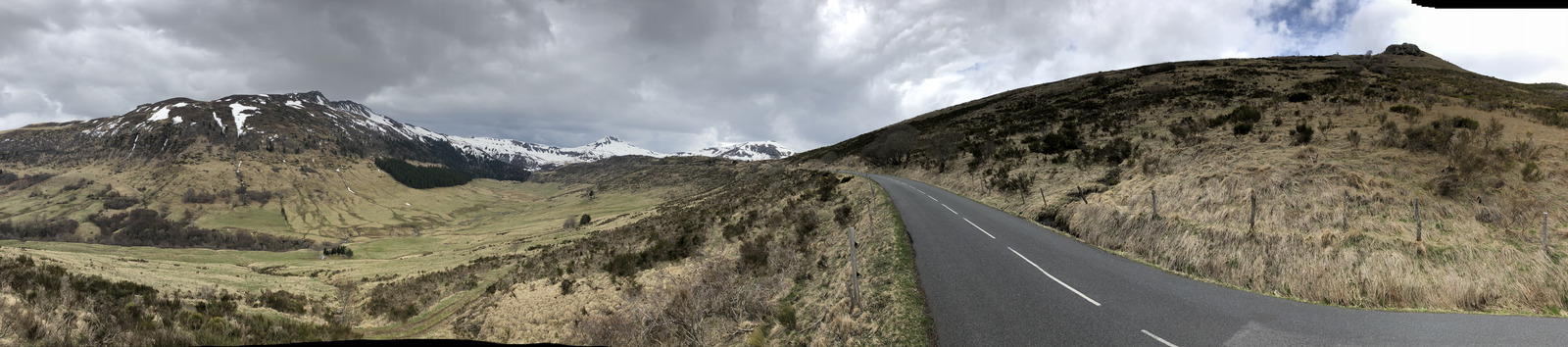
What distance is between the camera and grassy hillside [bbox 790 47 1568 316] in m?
10.3

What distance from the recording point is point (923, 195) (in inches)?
1120

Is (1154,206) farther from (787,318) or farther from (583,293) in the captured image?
(583,293)

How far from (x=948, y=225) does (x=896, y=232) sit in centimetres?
274

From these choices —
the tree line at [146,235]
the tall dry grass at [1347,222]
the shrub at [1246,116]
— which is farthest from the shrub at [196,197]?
the shrub at [1246,116]

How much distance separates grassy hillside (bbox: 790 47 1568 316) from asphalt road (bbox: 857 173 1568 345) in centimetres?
110

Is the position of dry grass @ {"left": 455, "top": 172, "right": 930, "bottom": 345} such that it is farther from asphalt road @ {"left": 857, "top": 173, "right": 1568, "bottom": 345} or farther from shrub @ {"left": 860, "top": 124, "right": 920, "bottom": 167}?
shrub @ {"left": 860, "top": 124, "right": 920, "bottom": 167}

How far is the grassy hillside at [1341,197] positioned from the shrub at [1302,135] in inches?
2.4

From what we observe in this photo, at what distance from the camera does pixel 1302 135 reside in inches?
730

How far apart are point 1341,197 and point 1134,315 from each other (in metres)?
10.6

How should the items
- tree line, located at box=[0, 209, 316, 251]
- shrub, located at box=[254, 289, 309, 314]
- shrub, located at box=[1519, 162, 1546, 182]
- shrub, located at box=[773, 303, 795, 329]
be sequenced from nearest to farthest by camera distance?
shrub, located at box=[773, 303, 795, 329]
shrub, located at box=[1519, 162, 1546, 182]
shrub, located at box=[254, 289, 309, 314]
tree line, located at box=[0, 209, 316, 251]

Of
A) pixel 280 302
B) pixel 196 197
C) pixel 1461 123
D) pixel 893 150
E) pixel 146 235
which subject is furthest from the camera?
pixel 196 197

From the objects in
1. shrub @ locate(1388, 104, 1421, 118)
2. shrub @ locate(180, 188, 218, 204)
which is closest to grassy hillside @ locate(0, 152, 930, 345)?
shrub @ locate(1388, 104, 1421, 118)

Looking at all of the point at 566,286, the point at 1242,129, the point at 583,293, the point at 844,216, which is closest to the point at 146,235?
the point at 566,286

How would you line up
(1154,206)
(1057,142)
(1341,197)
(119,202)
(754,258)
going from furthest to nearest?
(119,202), (1057,142), (754,258), (1154,206), (1341,197)
